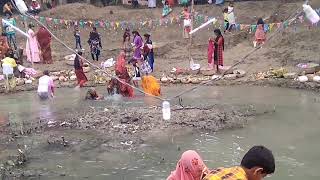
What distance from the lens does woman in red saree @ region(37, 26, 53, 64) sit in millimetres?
19141

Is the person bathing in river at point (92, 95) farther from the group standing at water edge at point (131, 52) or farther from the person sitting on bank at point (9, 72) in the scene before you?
the person sitting on bank at point (9, 72)

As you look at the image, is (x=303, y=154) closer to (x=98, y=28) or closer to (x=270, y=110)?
(x=270, y=110)

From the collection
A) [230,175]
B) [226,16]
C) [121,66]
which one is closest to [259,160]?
[230,175]

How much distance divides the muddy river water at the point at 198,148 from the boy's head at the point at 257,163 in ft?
17.1

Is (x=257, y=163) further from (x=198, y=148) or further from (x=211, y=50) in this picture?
(x=211, y=50)

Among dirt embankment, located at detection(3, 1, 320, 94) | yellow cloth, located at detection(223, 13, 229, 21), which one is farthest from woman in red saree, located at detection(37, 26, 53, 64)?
Result: yellow cloth, located at detection(223, 13, 229, 21)

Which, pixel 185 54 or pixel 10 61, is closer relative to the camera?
pixel 10 61

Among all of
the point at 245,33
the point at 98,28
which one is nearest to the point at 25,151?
the point at 245,33

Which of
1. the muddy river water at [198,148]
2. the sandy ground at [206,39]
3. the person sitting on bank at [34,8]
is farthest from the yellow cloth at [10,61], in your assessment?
the person sitting on bank at [34,8]

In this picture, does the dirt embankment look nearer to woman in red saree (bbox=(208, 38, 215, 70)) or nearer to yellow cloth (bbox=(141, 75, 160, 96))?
woman in red saree (bbox=(208, 38, 215, 70))

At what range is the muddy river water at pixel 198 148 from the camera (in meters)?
9.06

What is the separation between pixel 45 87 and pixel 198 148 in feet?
17.8

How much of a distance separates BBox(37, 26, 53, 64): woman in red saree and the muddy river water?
230 inches

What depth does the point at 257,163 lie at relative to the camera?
354 centimetres
